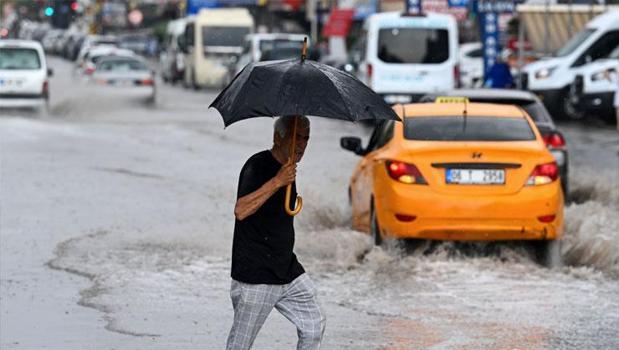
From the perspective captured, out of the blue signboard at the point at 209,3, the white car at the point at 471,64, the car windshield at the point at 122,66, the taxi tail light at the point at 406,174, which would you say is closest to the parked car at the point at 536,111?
the taxi tail light at the point at 406,174

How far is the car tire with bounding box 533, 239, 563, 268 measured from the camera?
40.9 feet

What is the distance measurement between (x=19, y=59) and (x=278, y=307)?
27.2 metres

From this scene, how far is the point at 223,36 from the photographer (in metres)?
52.3

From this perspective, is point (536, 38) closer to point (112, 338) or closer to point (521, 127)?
point (521, 127)

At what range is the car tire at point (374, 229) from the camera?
12766 mm

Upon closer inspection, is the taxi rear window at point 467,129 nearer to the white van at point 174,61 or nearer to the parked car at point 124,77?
the parked car at point 124,77

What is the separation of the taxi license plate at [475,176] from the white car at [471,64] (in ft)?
98.8

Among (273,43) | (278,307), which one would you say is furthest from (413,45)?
(278,307)

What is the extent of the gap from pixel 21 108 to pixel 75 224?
61.6ft

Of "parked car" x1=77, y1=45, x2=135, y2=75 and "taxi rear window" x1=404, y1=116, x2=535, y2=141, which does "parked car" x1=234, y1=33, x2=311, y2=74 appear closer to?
"parked car" x1=77, y1=45, x2=135, y2=75

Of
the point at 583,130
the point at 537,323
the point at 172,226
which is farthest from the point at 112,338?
the point at 583,130

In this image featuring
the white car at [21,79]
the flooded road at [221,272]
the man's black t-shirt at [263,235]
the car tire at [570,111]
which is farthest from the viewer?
the car tire at [570,111]

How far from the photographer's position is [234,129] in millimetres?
30031

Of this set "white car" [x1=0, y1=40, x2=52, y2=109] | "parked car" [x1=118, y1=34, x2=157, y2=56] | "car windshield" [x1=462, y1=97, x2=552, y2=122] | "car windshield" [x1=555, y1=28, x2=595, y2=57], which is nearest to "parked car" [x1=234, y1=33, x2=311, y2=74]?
"car windshield" [x1=555, y1=28, x2=595, y2=57]
